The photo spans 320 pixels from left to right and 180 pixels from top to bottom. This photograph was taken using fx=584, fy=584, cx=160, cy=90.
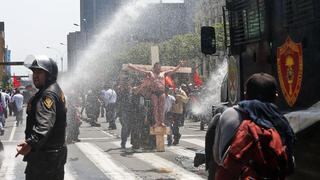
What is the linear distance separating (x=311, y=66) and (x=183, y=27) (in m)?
89.7

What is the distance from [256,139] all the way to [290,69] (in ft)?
8.66

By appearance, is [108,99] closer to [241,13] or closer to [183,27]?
[241,13]

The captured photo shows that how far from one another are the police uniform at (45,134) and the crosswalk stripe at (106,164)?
474 centimetres

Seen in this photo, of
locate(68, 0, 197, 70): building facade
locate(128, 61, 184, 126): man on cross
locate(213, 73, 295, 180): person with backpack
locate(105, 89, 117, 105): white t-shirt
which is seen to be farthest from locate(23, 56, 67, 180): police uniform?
locate(68, 0, 197, 70): building facade

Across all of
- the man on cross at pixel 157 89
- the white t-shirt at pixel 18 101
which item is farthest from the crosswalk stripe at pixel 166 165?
the white t-shirt at pixel 18 101

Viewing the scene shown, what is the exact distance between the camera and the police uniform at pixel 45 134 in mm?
4461

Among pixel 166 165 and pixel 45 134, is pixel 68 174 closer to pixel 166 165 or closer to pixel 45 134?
pixel 166 165

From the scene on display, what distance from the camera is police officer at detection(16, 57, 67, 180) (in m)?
4.45

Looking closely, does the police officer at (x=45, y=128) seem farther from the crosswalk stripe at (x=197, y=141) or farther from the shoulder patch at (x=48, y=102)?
the crosswalk stripe at (x=197, y=141)

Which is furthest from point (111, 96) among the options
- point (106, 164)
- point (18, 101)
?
point (106, 164)

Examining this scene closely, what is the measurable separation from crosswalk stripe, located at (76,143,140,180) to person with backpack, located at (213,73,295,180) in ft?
19.2

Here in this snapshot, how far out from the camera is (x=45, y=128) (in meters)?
4.46

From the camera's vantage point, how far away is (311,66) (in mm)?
5535

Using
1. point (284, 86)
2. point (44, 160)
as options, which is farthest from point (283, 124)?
point (284, 86)
